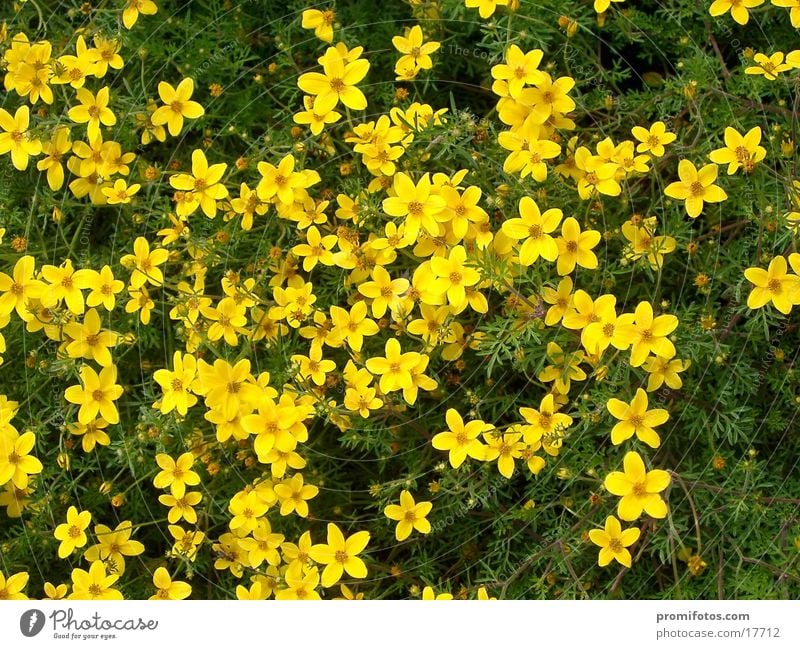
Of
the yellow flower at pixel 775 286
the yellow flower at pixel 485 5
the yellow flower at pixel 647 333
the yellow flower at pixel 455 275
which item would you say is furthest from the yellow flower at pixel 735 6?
the yellow flower at pixel 455 275

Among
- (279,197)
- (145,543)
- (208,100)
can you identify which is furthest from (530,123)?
(145,543)

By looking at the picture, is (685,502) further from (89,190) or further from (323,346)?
(89,190)

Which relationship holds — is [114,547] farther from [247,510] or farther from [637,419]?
[637,419]

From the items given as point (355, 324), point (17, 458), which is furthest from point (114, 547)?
point (355, 324)

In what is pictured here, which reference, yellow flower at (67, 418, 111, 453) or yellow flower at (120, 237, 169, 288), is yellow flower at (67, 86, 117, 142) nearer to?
yellow flower at (120, 237, 169, 288)

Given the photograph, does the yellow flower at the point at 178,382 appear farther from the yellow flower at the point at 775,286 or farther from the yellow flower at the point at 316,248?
the yellow flower at the point at 775,286
